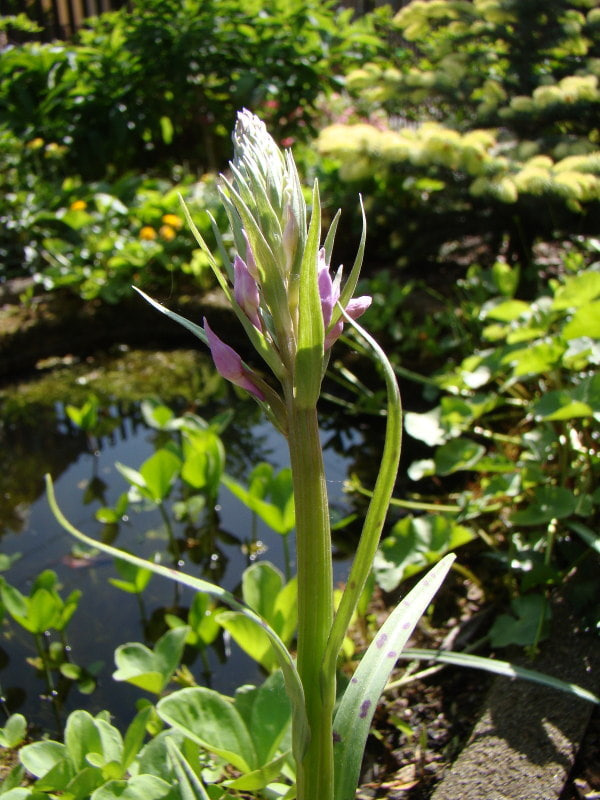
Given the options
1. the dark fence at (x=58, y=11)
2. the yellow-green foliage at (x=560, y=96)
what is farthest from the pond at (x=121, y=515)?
the dark fence at (x=58, y=11)

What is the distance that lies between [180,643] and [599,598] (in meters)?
0.84

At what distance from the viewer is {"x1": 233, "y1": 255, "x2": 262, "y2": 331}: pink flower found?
709 mm

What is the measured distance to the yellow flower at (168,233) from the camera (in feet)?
13.0

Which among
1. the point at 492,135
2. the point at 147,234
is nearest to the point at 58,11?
the point at 147,234

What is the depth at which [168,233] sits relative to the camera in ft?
13.0

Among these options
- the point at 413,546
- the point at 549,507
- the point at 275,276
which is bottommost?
the point at 413,546

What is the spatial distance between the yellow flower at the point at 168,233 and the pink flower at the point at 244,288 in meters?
3.41

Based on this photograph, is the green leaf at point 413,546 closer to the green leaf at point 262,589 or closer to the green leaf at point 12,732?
the green leaf at point 262,589

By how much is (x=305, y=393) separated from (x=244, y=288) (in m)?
0.12

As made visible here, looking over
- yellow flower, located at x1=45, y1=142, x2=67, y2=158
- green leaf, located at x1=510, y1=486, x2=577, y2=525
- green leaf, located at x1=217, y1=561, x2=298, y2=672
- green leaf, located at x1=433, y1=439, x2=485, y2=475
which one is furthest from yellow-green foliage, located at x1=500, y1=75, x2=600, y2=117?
yellow flower, located at x1=45, y1=142, x2=67, y2=158

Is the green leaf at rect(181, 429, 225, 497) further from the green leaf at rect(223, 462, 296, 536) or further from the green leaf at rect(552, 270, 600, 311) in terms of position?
the green leaf at rect(552, 270, 600, 311)

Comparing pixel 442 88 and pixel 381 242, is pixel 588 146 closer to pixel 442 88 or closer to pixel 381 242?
pixel 442 88

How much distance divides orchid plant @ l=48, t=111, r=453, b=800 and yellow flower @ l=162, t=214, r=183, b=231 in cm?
342

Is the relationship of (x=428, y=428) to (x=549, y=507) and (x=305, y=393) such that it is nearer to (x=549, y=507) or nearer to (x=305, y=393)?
(x=549, y=507)
